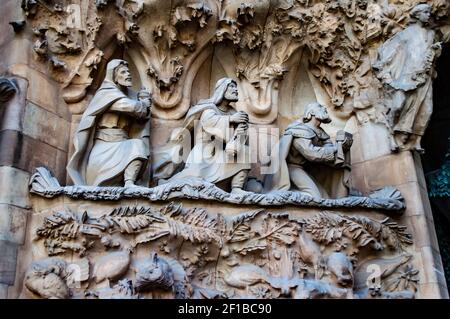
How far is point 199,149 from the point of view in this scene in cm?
650

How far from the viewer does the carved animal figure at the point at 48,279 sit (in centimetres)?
544

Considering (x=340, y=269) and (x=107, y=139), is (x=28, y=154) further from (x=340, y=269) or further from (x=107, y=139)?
(x=340, y=269)

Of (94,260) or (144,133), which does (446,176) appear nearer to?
(144,133)

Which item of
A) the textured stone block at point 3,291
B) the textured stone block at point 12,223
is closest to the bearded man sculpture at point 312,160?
the textured stone block at point 12,223

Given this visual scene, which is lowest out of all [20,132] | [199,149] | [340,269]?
[340,269]

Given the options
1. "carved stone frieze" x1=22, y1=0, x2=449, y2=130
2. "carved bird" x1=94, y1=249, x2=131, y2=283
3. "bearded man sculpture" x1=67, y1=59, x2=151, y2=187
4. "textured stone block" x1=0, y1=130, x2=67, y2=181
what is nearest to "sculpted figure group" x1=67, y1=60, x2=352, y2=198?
"bearded man sculpture" x1=67, y1=59, x2=151, y2=187

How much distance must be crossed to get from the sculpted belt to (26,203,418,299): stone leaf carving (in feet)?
3.09

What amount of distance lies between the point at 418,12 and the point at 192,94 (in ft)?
9.81

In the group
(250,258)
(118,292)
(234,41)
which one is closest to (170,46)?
(234,41)

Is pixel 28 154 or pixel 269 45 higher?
pixel 269 45

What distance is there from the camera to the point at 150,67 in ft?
23.3

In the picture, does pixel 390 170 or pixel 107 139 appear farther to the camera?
pixel 390 170

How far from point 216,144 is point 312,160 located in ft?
3.59

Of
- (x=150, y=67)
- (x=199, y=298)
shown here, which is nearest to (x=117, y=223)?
(x=199, y=298)
